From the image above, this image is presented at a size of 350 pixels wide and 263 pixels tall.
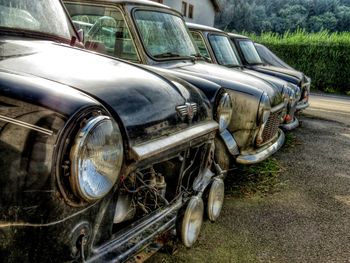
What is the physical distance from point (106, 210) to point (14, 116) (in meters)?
0.59

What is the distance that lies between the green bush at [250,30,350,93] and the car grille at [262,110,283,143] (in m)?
15.4

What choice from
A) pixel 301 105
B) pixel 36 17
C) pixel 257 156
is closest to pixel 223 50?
pixel 301 105

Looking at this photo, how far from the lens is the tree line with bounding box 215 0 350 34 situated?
50.1m

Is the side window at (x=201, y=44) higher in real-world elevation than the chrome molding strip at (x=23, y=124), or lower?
lower

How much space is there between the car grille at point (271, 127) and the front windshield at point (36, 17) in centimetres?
254

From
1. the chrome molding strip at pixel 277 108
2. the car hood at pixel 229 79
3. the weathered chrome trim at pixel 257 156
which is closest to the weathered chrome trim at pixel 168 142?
the weathered chrome trim at pixel 257 156

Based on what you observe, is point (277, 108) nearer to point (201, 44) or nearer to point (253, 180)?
point (253, 180)

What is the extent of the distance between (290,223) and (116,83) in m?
2.32

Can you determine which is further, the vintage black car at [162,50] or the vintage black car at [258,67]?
the vintage black car at [258,67]

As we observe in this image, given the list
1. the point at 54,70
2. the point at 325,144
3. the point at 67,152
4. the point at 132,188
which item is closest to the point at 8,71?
the point at 54,70

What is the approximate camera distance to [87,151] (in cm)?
147

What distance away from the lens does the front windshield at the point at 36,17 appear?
7.88 ft

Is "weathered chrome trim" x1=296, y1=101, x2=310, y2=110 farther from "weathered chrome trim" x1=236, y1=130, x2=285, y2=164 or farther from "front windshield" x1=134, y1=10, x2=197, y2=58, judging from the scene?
"front windshield" x1=134, y1=10, x2=197, y2=58

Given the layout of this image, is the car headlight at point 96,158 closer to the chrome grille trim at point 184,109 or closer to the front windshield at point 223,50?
the chrome grille trim at point 184,109
